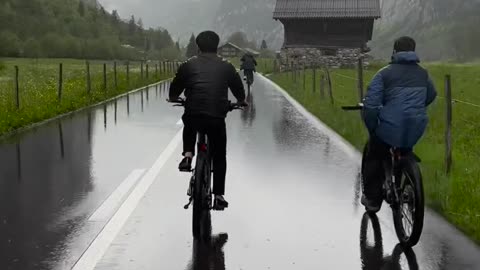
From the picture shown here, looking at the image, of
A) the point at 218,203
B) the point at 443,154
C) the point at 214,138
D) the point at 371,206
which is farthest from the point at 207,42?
the point at 443,154

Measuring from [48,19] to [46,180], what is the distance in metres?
157

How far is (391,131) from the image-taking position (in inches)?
225

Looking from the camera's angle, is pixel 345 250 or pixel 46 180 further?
pixel 46 180

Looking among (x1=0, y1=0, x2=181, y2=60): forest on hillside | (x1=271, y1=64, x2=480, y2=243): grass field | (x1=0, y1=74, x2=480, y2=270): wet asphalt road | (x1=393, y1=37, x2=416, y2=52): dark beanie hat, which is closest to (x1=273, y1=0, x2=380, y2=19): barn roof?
(x1=271, y1=64, x2=480, y2=243): grass field

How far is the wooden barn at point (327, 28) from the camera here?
55.8m

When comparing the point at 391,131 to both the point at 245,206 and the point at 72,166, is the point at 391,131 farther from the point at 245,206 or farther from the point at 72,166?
the point at 72,166

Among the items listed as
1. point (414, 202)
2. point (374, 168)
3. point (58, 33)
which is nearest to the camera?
point (414, 202)

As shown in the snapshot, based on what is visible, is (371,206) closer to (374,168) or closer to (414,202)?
(374,168)

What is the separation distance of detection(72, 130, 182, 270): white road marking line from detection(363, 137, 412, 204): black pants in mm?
2512

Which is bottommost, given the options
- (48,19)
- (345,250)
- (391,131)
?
(345,250)

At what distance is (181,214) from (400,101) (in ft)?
8.40

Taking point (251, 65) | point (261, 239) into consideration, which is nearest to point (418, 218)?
point (261, 239)

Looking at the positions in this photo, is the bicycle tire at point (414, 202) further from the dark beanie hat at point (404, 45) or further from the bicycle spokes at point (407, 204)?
the dark beanie hat at point (404, 45)

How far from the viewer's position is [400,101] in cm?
568
